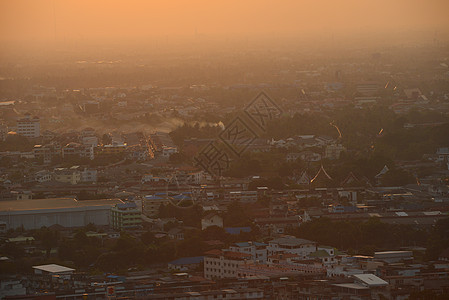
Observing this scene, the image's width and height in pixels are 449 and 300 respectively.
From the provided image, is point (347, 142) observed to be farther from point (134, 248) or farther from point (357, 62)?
point (357, 62)

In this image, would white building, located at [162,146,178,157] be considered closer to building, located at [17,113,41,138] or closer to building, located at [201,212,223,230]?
building, located at [17,113,41,138]

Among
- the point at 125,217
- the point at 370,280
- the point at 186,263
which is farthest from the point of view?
the point at 125,217

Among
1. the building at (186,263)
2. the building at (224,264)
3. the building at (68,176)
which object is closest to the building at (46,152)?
the building at (68,176)

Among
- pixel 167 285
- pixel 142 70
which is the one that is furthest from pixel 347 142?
pixel 142 70

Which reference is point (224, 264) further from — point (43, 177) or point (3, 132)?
point (3, 132)

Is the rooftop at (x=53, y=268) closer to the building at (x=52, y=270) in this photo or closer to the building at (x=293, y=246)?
the building at (x=52, y=270)

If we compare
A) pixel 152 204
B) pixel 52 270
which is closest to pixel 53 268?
pixel 52 270
